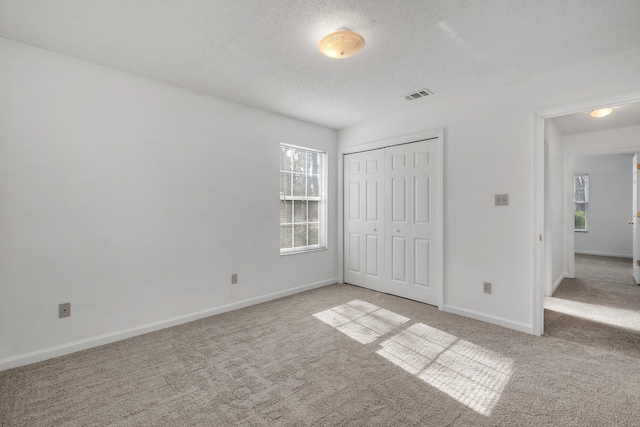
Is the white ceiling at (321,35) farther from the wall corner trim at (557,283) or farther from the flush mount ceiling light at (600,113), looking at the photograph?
the wall corner trim at (557,283)

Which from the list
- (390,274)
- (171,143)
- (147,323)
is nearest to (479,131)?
(390,274)

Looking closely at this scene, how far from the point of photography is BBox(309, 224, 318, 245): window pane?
14.6 ft

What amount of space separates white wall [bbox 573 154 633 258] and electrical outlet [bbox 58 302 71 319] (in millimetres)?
9487

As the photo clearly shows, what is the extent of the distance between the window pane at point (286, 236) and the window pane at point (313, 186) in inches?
25.1

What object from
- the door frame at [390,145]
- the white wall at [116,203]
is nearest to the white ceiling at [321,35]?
the white wall at [116,203]

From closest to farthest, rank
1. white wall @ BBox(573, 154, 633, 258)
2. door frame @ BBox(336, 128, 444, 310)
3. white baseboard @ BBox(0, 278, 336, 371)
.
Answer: white baseboard @ BBox(0, 278, 336, 371), door frame @ BBox(336, 128, 444, 310), white wall @ BBox(573, 154, 633, 258)

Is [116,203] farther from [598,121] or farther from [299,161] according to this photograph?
[598,121]

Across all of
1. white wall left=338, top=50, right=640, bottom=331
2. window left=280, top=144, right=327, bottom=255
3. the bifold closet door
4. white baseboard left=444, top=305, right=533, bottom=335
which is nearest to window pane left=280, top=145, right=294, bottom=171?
window left=280, top=144, right=327, bottom=255

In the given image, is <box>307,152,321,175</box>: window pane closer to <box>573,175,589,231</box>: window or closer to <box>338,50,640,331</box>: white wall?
<box>338,50,640,331</box>: white wall

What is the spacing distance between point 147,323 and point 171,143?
5.96 feet

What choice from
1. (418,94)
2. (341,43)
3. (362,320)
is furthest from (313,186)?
(341,43)

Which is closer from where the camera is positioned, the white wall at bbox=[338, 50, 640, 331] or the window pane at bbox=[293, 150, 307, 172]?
the white wall at bbox=[338, 50, 640, 331]

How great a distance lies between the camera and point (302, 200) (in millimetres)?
4281

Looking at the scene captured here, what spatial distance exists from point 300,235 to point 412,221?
160 cm
